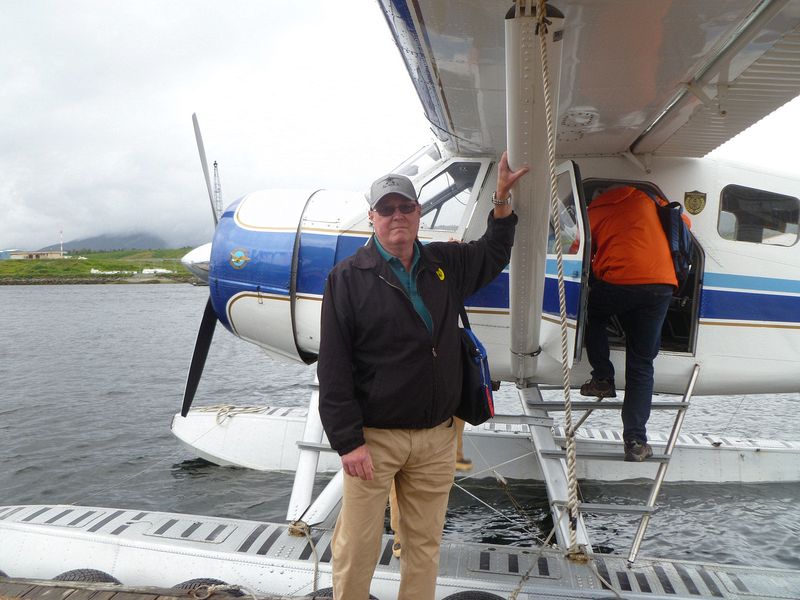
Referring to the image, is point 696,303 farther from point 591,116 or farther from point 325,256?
point 325,256

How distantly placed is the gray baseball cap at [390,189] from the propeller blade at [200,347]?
306 centimetres

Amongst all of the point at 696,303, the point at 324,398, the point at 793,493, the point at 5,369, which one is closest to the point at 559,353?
the point at 696,303

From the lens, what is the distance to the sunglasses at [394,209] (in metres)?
2.59

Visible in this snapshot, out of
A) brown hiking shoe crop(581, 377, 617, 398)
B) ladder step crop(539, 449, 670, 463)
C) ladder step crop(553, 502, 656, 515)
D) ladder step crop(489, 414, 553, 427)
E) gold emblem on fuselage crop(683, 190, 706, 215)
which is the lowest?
ladder step crop(553, 502, 656, 515)

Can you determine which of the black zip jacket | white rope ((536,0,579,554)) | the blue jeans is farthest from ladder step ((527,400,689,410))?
the black zip jacket

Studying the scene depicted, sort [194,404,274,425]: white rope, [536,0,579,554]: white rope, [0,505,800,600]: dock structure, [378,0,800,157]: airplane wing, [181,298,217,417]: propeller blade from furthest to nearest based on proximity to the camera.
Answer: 1. [194,404,274,425]: white rope
2. [181,298,217,417]: propeller blade
3. [0,505,800,600]: dock structure
4. [378,0,800,157]: airplane wing
5. [536,0,579,554]: white rope

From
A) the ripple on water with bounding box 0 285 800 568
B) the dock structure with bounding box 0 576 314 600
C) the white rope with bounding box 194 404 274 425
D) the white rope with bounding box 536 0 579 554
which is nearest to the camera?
the white rope with bounding box 536 0 579 554

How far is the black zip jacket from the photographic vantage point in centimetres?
240

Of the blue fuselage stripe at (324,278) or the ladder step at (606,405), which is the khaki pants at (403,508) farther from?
the ladder step at (606,405)

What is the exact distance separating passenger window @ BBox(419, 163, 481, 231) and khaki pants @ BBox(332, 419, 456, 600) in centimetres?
220

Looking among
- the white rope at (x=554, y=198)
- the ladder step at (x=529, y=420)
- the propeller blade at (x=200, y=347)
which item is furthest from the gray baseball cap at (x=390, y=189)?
the propeller blade at (x=200, y=347)

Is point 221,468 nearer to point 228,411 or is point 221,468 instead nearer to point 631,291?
point 228,411

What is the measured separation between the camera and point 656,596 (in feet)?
11.5

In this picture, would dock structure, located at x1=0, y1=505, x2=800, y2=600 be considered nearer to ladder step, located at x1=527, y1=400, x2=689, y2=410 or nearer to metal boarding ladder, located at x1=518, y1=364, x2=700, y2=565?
metal boarding ladder, located at x1=518, y1=364, x2=700, y2=565
